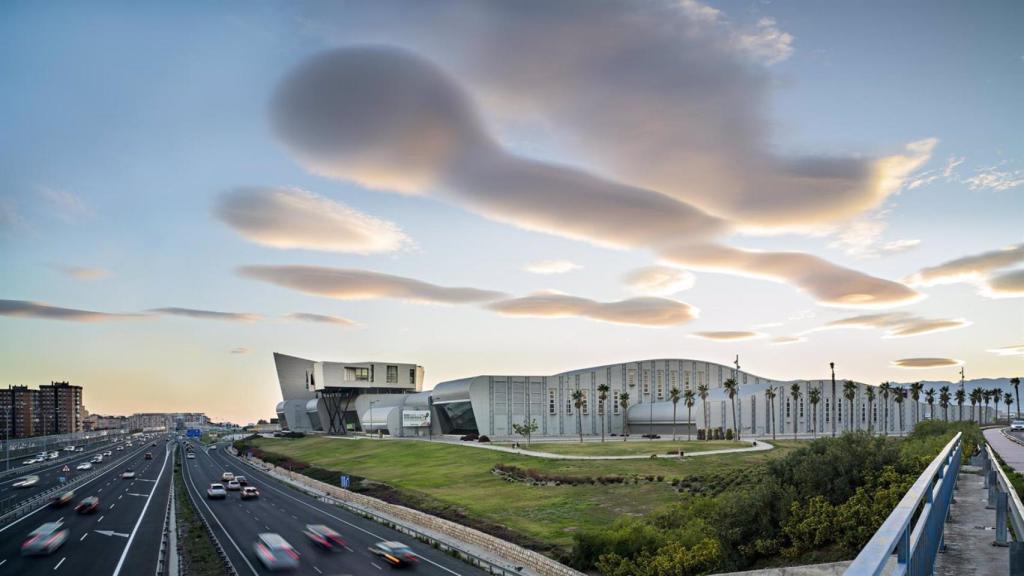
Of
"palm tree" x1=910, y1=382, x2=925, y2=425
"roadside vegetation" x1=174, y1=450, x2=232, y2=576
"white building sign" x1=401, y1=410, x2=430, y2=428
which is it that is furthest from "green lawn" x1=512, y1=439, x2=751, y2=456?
"palm tree" x1=910, y1=382, x2=925, y2=425

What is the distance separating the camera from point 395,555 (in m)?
40.8

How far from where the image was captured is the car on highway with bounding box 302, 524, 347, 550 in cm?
4675

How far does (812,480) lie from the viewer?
29.0 meters

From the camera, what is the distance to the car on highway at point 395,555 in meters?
40.3

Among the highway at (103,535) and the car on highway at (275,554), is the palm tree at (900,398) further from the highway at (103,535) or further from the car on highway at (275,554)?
the highway at (103,535)

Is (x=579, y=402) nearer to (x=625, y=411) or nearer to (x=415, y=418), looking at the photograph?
(x=625, y=411)

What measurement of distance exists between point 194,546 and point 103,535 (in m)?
10.3

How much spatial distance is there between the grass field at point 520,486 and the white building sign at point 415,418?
3032 cm

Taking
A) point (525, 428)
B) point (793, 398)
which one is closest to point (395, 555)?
point (525, 428)

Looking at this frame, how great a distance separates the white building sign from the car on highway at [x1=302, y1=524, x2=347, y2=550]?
4065 inches

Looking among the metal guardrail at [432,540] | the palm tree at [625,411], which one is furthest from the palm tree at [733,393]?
the metal guardrail at [432,540]

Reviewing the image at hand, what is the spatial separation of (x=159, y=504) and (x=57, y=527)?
19.3 metres

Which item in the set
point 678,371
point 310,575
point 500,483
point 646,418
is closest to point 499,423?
point 646,418

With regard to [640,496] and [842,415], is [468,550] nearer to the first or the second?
[640,496]
